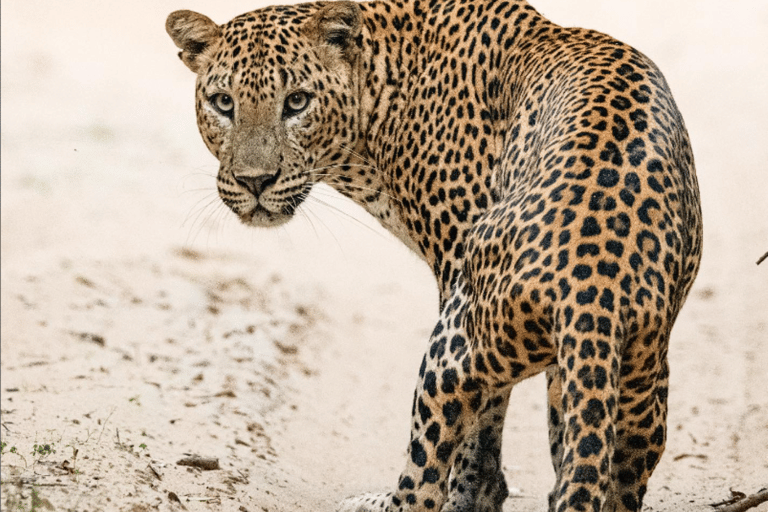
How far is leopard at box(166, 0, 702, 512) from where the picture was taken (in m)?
4.86

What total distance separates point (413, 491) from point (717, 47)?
14.7 m

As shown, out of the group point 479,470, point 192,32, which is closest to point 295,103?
point 192,32

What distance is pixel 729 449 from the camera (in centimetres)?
919

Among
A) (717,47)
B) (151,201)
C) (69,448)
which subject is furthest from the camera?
(717,47)

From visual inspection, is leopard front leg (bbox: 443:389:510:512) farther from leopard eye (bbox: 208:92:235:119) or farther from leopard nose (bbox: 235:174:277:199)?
leopard eye (bbox: 208:92:235:119)

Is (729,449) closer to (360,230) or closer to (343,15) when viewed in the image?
(343,15)

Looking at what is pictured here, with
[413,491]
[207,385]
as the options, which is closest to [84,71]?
[207,385]

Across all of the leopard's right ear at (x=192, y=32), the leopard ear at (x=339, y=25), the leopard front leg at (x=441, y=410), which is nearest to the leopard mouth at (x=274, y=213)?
the leopard ear at (x=339, y=25)

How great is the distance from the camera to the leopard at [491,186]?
4.86 meters

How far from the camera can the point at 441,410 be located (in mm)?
5688

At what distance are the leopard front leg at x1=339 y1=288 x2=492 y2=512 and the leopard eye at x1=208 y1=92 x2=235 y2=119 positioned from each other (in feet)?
Result: 7.32

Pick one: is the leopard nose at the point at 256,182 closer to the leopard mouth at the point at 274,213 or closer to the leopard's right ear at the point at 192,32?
the leopard mouth at the point at 274,213

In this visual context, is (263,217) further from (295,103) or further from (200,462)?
(200,462)

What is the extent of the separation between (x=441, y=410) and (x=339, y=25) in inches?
109
